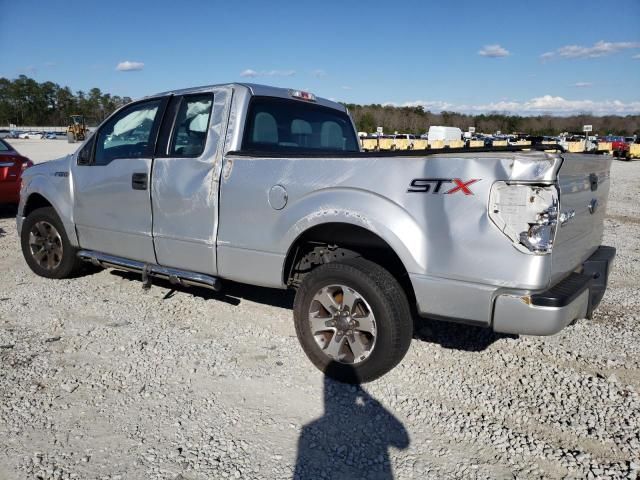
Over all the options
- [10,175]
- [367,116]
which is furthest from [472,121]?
[10,175]

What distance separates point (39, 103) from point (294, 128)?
149148mm

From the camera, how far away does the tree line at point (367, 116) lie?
98.2 meters

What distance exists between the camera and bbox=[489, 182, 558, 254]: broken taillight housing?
2.74m

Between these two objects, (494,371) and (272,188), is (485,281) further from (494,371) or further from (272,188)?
(272,188)

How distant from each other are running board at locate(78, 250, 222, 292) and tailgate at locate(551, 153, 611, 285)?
8.28 ft

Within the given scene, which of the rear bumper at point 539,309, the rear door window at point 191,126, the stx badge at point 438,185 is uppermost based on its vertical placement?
the rear door window at point 191,126

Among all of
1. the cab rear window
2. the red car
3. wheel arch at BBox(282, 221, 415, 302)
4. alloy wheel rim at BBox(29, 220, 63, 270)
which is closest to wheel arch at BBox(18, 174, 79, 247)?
alloy wheel rim at BBox(29, 220, 63, 270)

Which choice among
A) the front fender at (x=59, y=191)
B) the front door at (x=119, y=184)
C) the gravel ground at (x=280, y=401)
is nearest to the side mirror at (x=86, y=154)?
the front door at (x=119, y=184)

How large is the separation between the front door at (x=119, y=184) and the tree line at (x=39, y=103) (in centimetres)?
13191

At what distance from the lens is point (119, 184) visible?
469cm

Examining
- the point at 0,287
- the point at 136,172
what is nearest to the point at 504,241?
the point at 136,172

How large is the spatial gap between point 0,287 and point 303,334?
12.3 feet

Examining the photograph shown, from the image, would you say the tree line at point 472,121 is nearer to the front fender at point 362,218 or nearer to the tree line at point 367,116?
the tree line at point 367,116

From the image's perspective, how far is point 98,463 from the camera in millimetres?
2654
